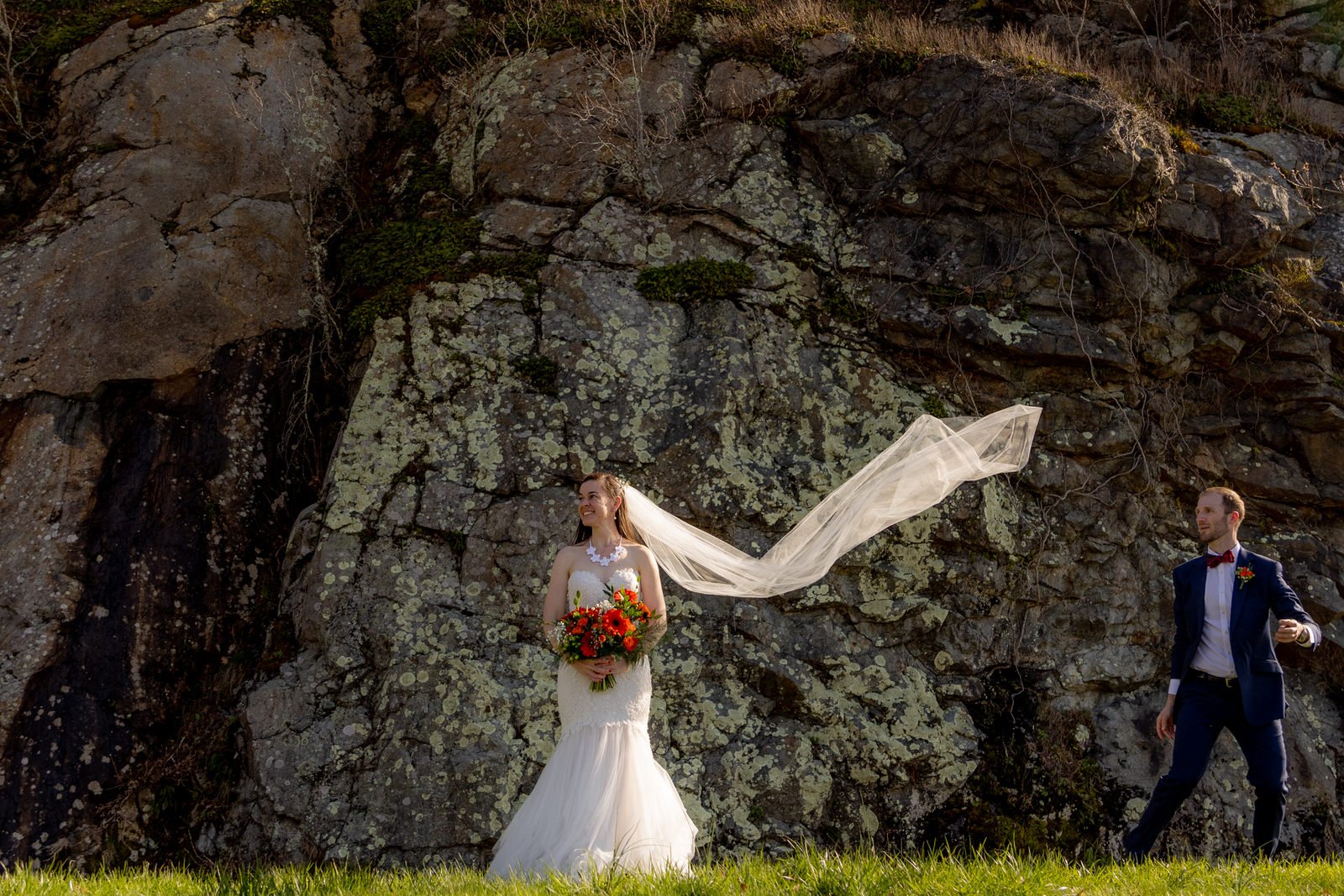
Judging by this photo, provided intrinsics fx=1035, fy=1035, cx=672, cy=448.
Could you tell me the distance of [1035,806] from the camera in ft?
24.2

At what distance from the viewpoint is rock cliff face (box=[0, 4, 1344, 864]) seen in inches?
284

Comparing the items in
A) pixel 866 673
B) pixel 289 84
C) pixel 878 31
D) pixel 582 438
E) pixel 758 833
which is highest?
pixel 878 31

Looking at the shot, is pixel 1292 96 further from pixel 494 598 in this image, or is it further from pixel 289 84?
pixel 289 84

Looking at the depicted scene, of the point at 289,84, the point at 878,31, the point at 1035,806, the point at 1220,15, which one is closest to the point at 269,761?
the point at 1035,806

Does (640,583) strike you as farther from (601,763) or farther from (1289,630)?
(1289,630)

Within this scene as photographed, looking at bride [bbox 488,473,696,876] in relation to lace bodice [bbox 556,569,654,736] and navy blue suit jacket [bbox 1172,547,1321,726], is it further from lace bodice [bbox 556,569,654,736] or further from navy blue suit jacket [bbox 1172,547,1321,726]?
navy blue suit jacket [bbox 1172,547,1321,726]

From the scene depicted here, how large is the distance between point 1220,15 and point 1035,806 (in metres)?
9.14

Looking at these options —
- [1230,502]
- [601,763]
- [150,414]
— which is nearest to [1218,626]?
[1230,502]

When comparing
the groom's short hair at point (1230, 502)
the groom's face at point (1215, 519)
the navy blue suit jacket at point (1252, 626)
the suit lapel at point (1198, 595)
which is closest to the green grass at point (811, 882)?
the navy blue suit jacket at point (1252, 626)

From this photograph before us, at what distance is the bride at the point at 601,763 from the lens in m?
5.49

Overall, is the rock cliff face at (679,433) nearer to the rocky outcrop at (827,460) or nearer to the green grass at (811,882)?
the rocky outcrop at (827,460)

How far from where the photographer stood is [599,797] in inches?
225

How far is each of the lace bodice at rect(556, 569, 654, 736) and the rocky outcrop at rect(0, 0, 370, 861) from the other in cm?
280

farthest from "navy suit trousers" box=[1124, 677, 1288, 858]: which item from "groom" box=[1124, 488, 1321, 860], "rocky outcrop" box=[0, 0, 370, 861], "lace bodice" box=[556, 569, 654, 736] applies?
"rocky outcrop" box=[0, 0, 370, 861]
